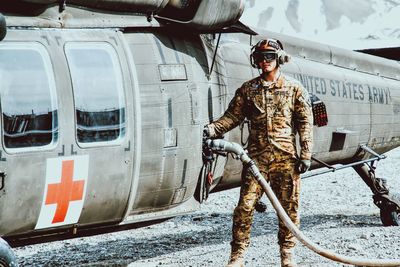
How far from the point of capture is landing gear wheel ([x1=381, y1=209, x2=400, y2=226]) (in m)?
9.72

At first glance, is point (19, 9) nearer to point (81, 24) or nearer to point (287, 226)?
point (81, 24)

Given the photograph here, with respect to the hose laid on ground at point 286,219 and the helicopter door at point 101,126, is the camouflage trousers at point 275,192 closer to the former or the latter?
the hose laid on ground at point 286,219

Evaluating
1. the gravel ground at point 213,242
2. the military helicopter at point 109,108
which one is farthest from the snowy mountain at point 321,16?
the military helicopter at point 109,108

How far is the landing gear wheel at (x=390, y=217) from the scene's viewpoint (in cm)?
972

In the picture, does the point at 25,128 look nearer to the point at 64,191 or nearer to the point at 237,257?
the point at 64,191

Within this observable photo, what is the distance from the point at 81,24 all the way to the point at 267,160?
6.03 feet

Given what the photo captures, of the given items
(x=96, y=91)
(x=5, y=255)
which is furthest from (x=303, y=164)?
(x=5, y=255)

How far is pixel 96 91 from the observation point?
557 centimetres

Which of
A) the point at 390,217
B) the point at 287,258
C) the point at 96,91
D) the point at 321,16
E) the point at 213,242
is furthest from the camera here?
the point at 321,16

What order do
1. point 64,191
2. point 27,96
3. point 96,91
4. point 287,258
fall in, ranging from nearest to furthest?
1. point 27,96
2. point 64,191
3. point 96,91
4. point 287,258

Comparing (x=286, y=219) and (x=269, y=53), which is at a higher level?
(x=269, y=53)

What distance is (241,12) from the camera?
6.92m

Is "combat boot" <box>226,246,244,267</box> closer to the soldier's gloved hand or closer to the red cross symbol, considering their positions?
the soldier's gloved hand

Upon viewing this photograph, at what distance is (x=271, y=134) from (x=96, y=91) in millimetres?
1493
